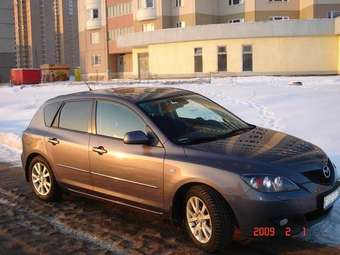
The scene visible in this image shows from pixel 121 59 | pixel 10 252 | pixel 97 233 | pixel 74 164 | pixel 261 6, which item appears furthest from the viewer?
pixel 121 59

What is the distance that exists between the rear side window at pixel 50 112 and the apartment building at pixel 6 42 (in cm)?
8101

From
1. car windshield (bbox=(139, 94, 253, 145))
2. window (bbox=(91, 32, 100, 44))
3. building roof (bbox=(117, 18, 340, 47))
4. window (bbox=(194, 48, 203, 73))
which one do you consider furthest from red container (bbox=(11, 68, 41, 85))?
car windshield (bbox=(139, 94, 253, 145))

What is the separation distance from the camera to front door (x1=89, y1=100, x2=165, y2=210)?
5.71 m

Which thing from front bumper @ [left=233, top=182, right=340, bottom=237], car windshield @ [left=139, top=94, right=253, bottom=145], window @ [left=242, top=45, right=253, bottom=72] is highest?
window @ [left=242, top=45, right=253, bottom=72]

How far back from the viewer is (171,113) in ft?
20.4

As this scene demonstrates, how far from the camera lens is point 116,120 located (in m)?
6.36

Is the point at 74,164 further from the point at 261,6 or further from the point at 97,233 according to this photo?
the point at 261,6

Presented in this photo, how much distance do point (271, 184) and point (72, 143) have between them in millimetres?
2839

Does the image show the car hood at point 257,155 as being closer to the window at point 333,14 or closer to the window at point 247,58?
the window at point 247,58

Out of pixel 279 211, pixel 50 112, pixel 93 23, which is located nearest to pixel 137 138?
pixel 279 211

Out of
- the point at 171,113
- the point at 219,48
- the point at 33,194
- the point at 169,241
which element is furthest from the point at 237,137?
the point at 219,48

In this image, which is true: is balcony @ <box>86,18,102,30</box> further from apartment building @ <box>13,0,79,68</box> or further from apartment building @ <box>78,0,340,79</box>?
apartment building @ <box>13,0,79,68</box>

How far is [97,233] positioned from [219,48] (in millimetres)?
40149

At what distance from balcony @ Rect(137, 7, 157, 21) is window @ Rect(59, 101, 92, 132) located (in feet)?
164
